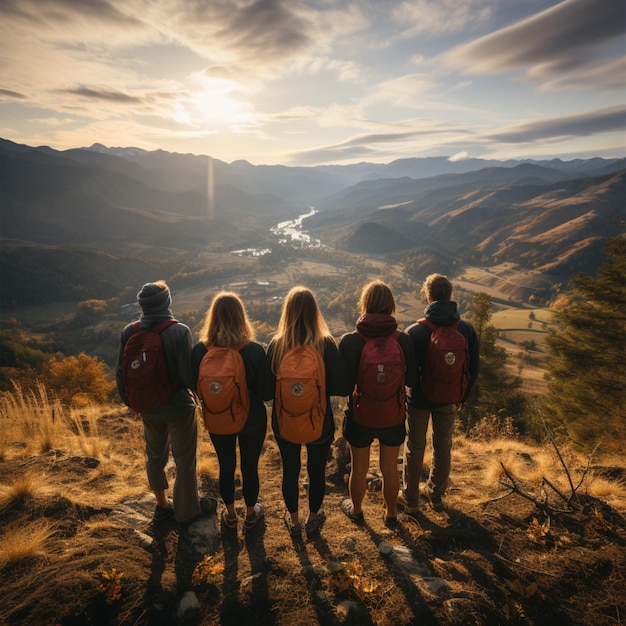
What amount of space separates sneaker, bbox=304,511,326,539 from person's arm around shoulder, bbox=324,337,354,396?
1647 mm

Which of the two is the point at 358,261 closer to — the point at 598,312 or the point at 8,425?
the point at 598,312

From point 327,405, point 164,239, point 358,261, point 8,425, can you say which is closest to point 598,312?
point 327,405

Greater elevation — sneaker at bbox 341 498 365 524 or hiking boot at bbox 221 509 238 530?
hiking boot at bbox 221 509 238 530

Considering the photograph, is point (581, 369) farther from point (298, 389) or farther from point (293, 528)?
point (298, 389)

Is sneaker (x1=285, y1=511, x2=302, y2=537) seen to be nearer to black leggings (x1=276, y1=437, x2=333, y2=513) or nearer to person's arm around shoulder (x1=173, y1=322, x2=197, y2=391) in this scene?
black leggings (x1=276, y1=437, x2=333, y2=513)

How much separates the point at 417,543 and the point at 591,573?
151cm

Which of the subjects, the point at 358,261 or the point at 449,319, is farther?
the point at 358,261

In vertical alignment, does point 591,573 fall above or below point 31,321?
above

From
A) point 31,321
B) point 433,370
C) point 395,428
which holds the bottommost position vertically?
point 31,321

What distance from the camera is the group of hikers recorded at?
10.5 feet

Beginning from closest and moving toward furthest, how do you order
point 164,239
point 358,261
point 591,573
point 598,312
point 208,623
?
point 208,623 → point 591,573 → point 598,312 → point 358,261 → point 164,239

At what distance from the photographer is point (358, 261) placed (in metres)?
165

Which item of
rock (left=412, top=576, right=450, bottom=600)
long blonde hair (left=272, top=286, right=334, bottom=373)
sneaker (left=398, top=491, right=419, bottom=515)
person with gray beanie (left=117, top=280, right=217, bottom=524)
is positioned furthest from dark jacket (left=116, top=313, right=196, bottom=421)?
sneaker (left=398, top=491, right=419, bottom=515)

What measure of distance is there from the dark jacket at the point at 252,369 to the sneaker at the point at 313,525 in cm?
133
